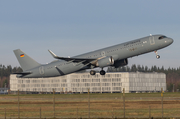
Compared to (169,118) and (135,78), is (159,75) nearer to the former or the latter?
(135,78)

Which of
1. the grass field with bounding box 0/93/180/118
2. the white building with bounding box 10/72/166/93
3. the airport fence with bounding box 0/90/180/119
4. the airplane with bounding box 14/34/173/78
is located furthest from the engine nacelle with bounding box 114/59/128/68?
the white building with bounding box 10/72/166/93

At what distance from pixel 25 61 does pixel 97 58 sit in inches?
804

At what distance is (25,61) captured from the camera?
76.5 m

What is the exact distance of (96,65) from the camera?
65.6m

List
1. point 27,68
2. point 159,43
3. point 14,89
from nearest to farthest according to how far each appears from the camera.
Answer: point 159,43 → point 27,68 → point 14,89

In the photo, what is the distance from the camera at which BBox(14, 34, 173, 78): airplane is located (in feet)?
194

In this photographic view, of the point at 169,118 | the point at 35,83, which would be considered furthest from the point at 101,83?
the point at 169,118

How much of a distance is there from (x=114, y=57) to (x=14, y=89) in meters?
115

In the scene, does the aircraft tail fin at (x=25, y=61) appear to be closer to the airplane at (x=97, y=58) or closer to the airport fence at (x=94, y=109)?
the airplane at (x=97, y=58)

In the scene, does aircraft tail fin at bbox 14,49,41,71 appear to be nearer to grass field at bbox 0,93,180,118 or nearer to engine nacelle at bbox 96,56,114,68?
grass field at bbox 0,93,180,118

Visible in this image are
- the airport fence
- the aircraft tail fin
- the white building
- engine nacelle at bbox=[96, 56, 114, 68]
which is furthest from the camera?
the white building

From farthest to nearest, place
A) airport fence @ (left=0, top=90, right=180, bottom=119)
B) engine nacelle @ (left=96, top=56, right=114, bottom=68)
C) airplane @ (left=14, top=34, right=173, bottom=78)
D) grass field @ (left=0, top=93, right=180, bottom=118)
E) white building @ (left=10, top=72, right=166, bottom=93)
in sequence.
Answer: white building @ (left=10, top=72, right=166, bottom=93) → engine nacelle @ (left=96, top=56, right=114, bottom=68) → airplane @ (left=14, top=34, right=173, bottom=78) → grass field @ (left=0, top=93, right=180, bottom=118) → airport fence @ (left=0, top=90, right=180, bottom=119)

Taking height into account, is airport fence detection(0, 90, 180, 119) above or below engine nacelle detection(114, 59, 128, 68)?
below

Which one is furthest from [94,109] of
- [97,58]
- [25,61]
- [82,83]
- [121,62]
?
[82,83]
